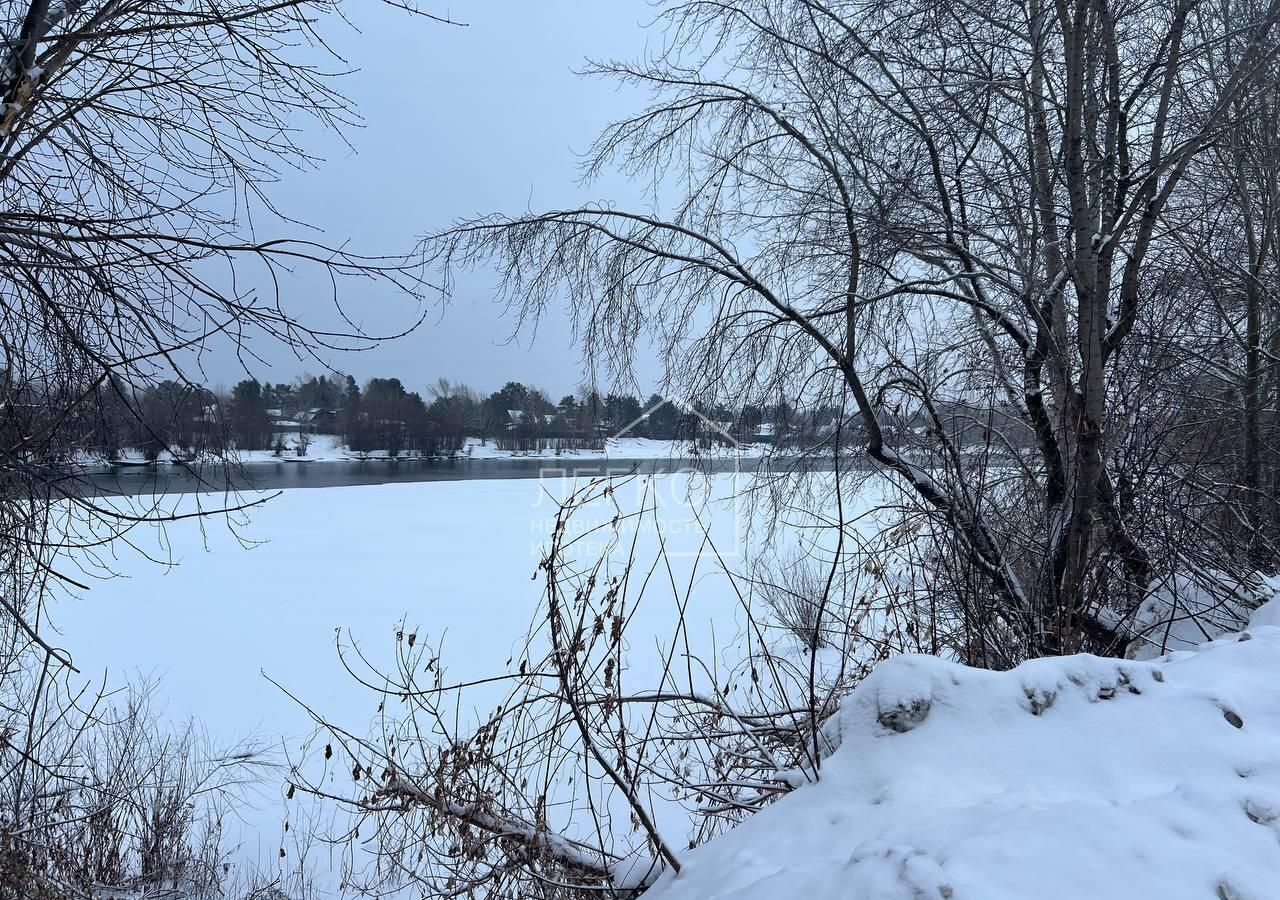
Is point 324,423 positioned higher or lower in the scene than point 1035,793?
higher

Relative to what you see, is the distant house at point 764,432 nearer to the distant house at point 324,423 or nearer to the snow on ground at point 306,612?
the snow on ground at point 306,612

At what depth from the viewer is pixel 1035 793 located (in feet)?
5.59

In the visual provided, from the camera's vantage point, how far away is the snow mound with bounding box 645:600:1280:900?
1.42 m

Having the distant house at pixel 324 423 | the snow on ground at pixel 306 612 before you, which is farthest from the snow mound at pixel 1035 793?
the distant house at pixel 324 423

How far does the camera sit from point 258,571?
698 inches

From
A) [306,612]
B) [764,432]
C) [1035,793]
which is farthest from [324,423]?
[1035,793]

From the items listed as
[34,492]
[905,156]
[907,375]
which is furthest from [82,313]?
[905,156]

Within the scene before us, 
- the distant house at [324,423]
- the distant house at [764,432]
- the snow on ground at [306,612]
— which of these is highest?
the distant house at [324,423]

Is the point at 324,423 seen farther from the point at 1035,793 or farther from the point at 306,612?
the point at 1035,793

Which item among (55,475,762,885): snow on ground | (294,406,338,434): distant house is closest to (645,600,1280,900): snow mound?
(55,475,762,885): snow on ground

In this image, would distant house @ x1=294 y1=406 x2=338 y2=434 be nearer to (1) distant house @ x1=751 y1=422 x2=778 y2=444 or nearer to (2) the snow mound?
(1) distant house @ x1=751 y1=422 x2=778 y2=444

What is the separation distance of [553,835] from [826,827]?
1387 millimetres

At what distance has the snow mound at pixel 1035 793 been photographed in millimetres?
1415

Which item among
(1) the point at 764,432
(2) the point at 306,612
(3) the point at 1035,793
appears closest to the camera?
(3) the point at 1035,793
